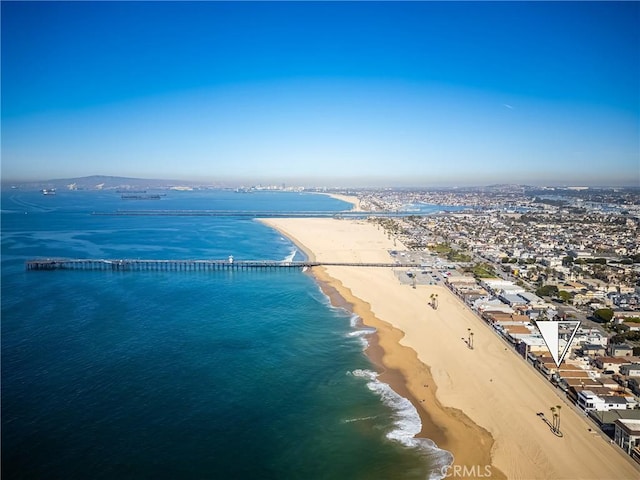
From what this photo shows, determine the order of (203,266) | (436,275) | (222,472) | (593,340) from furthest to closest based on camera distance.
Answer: (203,266) < (436,275) < (593,340) < (222,472)

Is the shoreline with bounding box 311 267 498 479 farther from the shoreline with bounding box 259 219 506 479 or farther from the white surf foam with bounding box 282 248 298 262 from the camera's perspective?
the white surf foam with bounding box 282 248 298 262

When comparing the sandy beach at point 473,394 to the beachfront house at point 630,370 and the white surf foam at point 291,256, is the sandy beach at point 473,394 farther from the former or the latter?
the white surf foam at point 291,256

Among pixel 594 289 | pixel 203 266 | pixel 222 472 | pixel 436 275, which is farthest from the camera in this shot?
pixel 203 266

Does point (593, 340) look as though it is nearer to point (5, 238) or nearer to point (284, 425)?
point (284, 425)

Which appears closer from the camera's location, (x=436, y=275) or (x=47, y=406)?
(x=47, y=406)

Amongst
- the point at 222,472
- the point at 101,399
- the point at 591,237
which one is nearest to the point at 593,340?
the point at 222,472

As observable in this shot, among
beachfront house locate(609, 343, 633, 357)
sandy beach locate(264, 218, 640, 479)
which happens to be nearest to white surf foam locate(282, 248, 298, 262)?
sandy beach locate(264, 218, 640, 479)
